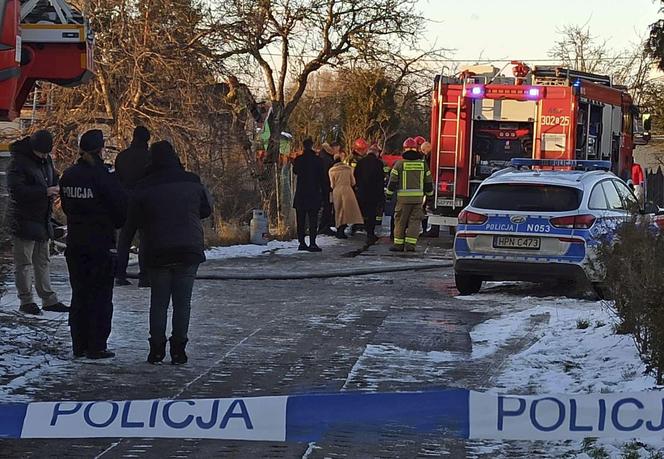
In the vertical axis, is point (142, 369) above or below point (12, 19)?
below

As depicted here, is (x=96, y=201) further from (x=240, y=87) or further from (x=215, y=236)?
(x=240, y=87)

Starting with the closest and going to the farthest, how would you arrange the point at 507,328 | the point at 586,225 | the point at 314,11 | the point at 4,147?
the point at 4,147
the point at 507,328
the point at 586,225
the point at 314,11

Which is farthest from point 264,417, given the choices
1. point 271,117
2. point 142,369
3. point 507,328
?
point 271,117

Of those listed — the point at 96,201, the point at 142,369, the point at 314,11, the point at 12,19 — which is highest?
the point at 314,11

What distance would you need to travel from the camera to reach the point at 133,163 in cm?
1257

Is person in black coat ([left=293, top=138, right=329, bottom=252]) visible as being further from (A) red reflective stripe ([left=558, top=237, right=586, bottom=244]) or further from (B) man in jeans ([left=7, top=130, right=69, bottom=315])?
(B) man in jeans ([left=7, top=130, right=69, bottom=315])

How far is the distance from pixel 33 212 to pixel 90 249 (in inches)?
76.2

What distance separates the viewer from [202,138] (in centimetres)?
1977

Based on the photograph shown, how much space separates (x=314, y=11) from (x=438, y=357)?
17.4m

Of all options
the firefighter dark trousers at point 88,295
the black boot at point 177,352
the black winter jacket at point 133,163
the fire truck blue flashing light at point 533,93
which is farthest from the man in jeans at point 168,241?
the fire truck blue flashing light at point 533,93

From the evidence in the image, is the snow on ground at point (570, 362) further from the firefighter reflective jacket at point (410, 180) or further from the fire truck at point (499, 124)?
the fire truck at point (499, 124)

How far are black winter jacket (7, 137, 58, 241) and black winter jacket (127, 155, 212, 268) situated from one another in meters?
1.91

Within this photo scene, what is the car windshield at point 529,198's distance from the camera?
13.1m

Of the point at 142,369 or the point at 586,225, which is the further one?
the point at 586,225
